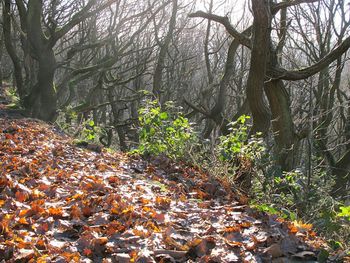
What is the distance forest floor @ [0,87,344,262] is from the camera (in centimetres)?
250

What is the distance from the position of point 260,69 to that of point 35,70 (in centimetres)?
1289

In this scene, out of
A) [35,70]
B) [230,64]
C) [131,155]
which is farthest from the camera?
[35,70]

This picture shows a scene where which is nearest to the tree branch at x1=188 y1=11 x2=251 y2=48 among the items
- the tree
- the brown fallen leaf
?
the brown fallen leaf

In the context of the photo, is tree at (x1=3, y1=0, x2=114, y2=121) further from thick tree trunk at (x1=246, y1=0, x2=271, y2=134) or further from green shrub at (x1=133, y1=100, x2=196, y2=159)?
thick tree trunk at (x1=246, y1=0, x2=271, y2=134)

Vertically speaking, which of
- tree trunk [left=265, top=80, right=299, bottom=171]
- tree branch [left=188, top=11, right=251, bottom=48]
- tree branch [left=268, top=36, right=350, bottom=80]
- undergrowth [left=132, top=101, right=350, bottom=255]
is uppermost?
tree branch [left=188, top=11, right=251, bottom=48]

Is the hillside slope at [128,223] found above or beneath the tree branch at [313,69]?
beneath

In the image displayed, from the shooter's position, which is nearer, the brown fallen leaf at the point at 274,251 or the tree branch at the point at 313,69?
the brown fallen leaf at the point at 274,251

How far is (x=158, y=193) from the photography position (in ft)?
14.3

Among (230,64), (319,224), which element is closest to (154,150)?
(319,224)

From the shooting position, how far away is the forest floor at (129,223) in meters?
2.50

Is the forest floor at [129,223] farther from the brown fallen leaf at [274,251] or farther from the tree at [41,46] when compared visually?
the tree at [41,46]

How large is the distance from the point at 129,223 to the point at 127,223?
0.02 meters

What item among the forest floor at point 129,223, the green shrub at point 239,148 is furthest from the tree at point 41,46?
the green shrub at point 239,148

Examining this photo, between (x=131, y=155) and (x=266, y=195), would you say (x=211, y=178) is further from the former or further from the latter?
(x=131, y=155)
